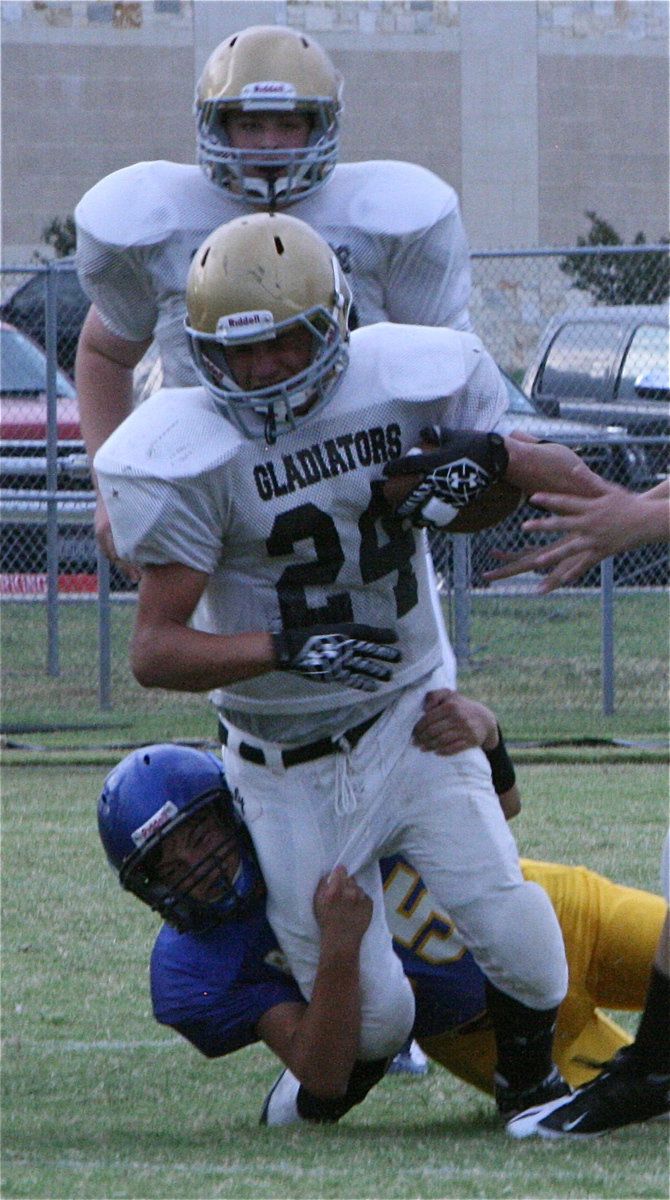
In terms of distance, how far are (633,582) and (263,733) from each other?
613cm

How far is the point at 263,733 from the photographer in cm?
309

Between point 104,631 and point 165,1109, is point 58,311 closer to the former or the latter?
point 104,631

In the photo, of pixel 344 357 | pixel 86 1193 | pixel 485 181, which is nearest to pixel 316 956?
pixel 86 1193

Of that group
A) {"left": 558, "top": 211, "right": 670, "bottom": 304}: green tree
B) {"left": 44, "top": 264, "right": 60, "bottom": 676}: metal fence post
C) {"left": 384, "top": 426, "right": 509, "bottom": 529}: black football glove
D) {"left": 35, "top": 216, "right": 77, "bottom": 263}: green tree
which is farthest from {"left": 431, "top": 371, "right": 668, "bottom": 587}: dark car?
{"left": 35, "top": 216, "right": 77, "bottom": 263}: green tree

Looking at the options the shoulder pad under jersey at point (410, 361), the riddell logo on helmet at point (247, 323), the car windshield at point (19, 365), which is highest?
the riddell logo on helmet at point (247, 323)

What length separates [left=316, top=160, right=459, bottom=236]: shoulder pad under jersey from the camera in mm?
3205

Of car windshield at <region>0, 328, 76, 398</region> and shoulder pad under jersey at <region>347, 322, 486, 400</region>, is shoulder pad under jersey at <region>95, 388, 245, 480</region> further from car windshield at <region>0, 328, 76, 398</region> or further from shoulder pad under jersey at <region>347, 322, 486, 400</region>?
car windshield at <region>0, 328, 76, 398</region>

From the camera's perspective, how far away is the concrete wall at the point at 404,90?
19312 mm

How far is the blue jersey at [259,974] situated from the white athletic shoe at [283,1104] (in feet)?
0.31

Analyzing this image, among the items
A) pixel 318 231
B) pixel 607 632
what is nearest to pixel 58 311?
pixel 607 632

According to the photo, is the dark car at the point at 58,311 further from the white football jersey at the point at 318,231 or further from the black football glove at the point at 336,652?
the black football glove at the point at 336,652

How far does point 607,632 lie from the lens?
7.62 metres

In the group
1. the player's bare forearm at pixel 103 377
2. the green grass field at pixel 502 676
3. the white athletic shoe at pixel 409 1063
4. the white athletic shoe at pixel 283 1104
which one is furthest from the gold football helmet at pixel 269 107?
the green grass field at pixel 502 676

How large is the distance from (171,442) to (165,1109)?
1.22 metres
